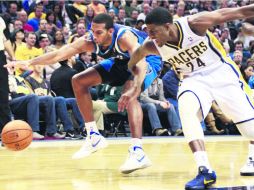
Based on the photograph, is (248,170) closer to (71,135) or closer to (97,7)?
(71,135)

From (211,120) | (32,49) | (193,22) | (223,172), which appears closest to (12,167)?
(223,172)

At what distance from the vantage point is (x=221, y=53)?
5664 mm

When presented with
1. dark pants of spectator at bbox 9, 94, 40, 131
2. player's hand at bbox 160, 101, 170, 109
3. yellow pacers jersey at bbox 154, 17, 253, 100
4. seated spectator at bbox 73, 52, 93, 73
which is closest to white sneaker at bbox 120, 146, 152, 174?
yellow pacers jersey at bbox 154, 17, 253, 100

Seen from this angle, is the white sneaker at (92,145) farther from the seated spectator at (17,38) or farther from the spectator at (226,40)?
the spectator at (226,40)

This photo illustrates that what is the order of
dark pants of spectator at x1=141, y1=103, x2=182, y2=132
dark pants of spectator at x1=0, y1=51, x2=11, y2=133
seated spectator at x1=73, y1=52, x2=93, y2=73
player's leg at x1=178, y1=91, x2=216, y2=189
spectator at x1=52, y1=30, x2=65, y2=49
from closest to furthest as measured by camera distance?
player's leg at x1=178, y1=91, x2=216, y2=189 → dark pants of spectator at x1=0, y1=51, x2=11, y2=133 → dark pants of spectator at x1=141, y1=103, x2=182, y2=132 → seated spectator at x1=73, y1=52, x2=93, y2=73 → spectator at x1=52, y1=30, x2=65, y2=49

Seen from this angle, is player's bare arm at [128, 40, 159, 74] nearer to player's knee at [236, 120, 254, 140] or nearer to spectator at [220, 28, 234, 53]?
player's knee at [236, 120, 254, 140]

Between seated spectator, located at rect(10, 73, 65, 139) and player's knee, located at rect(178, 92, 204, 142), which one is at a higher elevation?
player's knee, located at rect(178, 92, 204, 142)

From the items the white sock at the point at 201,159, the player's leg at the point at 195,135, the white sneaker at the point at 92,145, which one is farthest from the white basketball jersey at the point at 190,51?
the white sneaker at the point at 92,145

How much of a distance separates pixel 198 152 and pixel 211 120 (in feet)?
25.6

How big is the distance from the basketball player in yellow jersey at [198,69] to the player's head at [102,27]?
969 millimetres

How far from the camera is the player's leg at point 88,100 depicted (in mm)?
6980

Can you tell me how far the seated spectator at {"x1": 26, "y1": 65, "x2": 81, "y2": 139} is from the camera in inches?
450

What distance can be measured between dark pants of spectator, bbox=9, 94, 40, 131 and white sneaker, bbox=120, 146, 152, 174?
4859 millimetres

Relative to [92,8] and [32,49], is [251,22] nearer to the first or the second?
[32,49]
